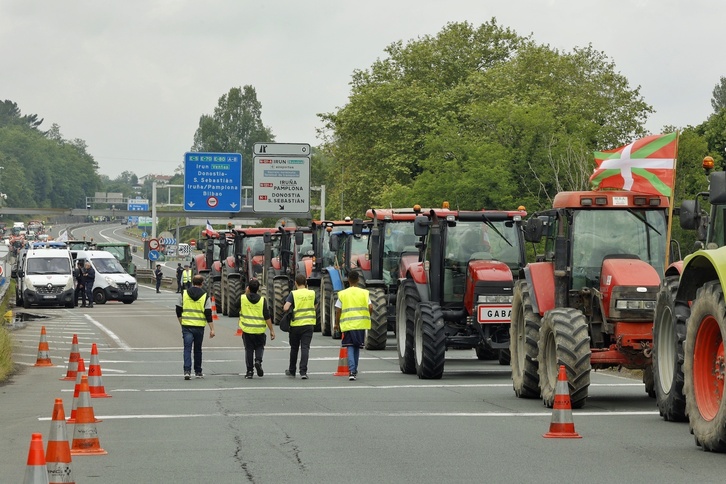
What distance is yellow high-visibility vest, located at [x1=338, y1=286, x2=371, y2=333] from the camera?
22.0 m

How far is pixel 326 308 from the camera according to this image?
34000 millimetres

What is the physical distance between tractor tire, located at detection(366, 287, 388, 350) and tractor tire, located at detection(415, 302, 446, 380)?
6107 millimetres

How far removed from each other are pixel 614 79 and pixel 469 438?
6424cm

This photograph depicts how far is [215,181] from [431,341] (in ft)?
143

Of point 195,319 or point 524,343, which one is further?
point 195,319

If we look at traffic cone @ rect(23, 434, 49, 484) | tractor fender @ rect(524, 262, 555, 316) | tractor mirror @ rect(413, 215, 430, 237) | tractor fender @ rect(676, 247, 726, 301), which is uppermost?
tractor mirror @ rect(413, 215, 430, 237)

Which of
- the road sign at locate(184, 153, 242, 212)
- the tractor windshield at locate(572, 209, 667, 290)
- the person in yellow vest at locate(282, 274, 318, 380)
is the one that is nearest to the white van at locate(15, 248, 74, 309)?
the road sign at locate(184, 153, 242, 212)

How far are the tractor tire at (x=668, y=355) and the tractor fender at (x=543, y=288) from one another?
294 centimetres

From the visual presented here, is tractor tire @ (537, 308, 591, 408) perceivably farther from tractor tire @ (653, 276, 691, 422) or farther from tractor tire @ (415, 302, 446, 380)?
tractor tire @ (415, 302, 446, 380)

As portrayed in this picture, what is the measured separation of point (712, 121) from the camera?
221 ft

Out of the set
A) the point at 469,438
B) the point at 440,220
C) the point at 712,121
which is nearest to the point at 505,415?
the point at 469,438

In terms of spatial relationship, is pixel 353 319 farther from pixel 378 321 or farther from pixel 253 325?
pixel 378 321

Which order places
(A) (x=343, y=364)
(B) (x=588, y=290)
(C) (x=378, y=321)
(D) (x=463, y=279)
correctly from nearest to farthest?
(B) (x=588, y=290)
(D) (x=463, y=279)
(A) (x=343, y=364)
(C) (x=378, y=321)

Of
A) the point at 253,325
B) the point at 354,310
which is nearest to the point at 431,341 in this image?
the point at 354,310
